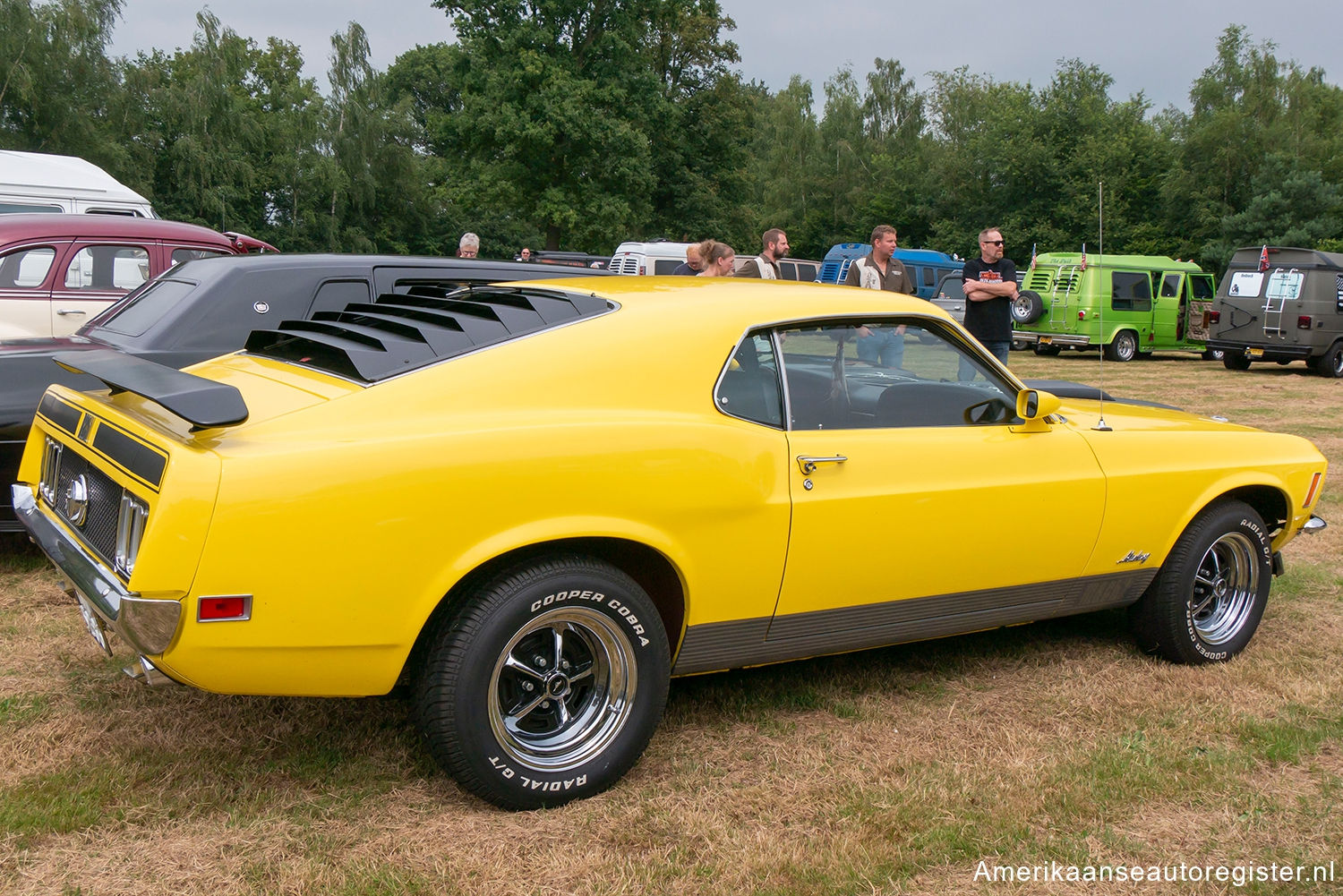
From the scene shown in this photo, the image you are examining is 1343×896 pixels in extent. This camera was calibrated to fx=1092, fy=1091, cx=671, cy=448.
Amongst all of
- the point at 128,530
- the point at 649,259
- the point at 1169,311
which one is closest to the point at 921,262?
the point at 1169,311

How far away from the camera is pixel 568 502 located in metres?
2.88

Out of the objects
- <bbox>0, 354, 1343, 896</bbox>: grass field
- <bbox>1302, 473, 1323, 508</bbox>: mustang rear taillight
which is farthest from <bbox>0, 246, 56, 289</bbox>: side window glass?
<bbox>1302, 473, 1323, 508</bbox>: mustang rear taillight

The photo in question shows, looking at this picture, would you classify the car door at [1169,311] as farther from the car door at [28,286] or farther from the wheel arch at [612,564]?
the wheel arch at [612,564]

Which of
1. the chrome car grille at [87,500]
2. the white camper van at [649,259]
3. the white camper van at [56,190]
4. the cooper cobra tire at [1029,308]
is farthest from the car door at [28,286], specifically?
the cooper cobra tire at [1029,308]

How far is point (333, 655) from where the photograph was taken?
8.82 ft

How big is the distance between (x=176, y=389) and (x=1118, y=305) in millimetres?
20990

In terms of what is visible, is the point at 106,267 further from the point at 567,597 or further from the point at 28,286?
the point at 567,597

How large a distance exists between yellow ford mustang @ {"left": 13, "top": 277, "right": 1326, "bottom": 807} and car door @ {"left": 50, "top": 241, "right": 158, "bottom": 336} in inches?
200

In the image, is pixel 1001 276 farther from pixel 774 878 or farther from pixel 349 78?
pixel 349 78

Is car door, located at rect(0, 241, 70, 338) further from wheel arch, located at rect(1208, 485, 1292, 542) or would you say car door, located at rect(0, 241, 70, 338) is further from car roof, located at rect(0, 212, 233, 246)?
wheel arch, located at rect(1208, 485, 1292, 542)

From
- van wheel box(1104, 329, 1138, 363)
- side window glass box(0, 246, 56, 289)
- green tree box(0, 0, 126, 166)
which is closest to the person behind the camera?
side window glass box(0, 246, 56, 289)

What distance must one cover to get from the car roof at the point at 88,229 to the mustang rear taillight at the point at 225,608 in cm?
642

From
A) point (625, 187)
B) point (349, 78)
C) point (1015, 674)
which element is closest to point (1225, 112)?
point (625, 187)

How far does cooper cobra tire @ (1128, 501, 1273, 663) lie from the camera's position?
421 centimetres
